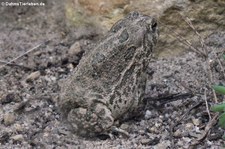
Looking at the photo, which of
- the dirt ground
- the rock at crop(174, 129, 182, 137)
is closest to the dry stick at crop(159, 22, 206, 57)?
the dirt ground

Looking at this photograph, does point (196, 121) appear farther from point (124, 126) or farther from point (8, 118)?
point (8, 118)

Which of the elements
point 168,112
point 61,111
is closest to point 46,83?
point 61,111

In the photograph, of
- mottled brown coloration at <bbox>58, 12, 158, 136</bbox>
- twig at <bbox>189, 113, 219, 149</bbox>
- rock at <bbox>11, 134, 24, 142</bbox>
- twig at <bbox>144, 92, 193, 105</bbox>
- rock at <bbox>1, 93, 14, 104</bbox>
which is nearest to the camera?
twig at <bbox>189, 113, 219, 149</bbox>

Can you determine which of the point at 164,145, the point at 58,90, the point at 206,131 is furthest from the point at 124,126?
the point at 58,90

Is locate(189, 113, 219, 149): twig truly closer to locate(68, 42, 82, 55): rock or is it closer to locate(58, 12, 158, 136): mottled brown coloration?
locate(58, 12, 158, 136): mottled brown coloration

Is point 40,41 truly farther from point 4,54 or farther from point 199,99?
point 199,99

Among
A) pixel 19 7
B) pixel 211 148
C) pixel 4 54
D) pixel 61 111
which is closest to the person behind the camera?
pixel 211 148
